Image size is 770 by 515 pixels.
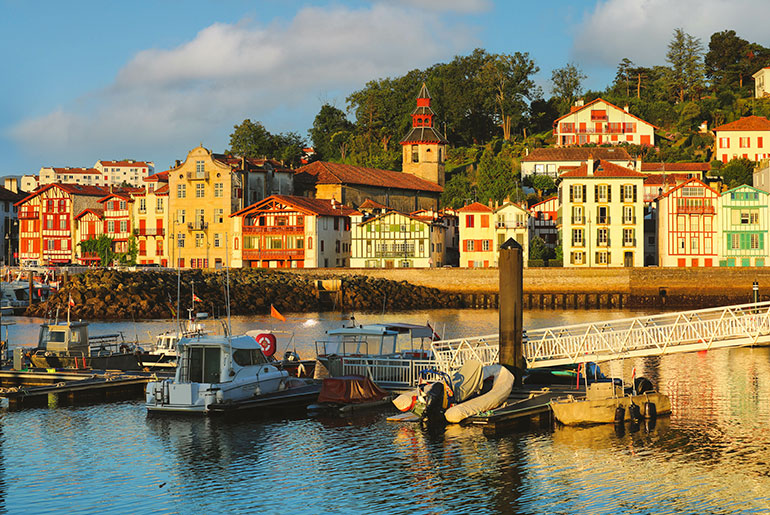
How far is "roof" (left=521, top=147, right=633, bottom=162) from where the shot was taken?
379 feet

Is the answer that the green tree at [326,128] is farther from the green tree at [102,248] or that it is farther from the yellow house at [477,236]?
the yellow house at [477,236]

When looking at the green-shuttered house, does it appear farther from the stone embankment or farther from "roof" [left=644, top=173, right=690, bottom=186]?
the stone embankment

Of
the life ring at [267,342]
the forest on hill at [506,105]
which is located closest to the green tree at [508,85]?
the forest on hill at [506,105]

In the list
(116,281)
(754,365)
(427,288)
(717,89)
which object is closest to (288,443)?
(754,365)

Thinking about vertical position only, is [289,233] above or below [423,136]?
below

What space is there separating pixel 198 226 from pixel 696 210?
171 ft

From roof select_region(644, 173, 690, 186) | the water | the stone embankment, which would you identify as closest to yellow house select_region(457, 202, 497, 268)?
the stone embankment

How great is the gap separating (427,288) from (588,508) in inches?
2742

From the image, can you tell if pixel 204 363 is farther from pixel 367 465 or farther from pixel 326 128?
pixel 326 128

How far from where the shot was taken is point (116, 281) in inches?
3231

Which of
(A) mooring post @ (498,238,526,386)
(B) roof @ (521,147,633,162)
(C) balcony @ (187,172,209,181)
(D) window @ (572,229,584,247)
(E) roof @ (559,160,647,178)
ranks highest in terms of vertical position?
(B) roof @ (521,147,633,162)

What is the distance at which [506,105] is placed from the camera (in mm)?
139000

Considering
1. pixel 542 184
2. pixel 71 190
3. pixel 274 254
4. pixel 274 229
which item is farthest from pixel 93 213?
pixel 542 184

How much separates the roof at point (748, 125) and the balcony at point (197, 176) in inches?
2385
